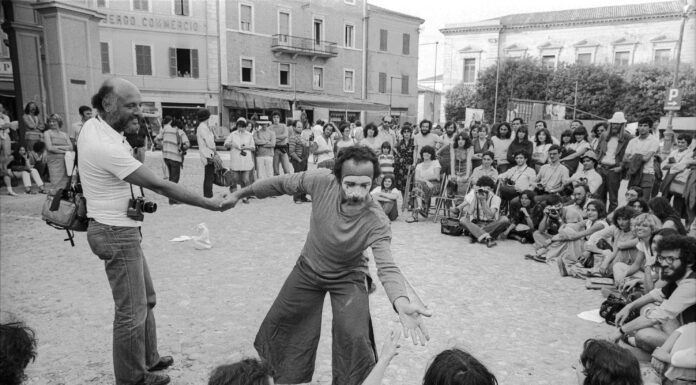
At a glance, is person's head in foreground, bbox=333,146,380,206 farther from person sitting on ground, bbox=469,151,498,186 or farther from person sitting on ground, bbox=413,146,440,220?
person sitting on ground, bbox=413,146,440,220

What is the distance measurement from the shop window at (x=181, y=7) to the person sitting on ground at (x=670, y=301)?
3112 centimetres

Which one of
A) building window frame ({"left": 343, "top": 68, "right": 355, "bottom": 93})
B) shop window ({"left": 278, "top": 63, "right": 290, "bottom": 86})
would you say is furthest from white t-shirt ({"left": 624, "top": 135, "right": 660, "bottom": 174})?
building window frame ({"left": 343, "top": 68, "right": 355, "bottom": 93})

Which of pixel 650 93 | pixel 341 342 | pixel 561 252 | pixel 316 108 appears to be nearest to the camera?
pixel 341 342

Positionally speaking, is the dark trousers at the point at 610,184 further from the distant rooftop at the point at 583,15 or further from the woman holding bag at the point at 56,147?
the distant rooftop at the point at 583,15

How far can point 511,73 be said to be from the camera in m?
43.6

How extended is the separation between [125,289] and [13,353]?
3.66 ft

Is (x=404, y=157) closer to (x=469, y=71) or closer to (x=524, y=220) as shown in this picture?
(x=524, y=220)

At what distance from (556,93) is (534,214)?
40000 mm

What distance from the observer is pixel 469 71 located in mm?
55531

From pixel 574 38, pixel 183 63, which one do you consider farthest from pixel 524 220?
pixel 574 38

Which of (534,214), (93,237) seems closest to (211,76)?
(534,214)

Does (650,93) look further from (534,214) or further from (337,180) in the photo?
(337,180)

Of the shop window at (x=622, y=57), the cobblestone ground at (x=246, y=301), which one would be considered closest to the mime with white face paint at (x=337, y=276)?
the cobblestone ground at (x=246, y=301)

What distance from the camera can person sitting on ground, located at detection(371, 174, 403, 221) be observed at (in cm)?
891
